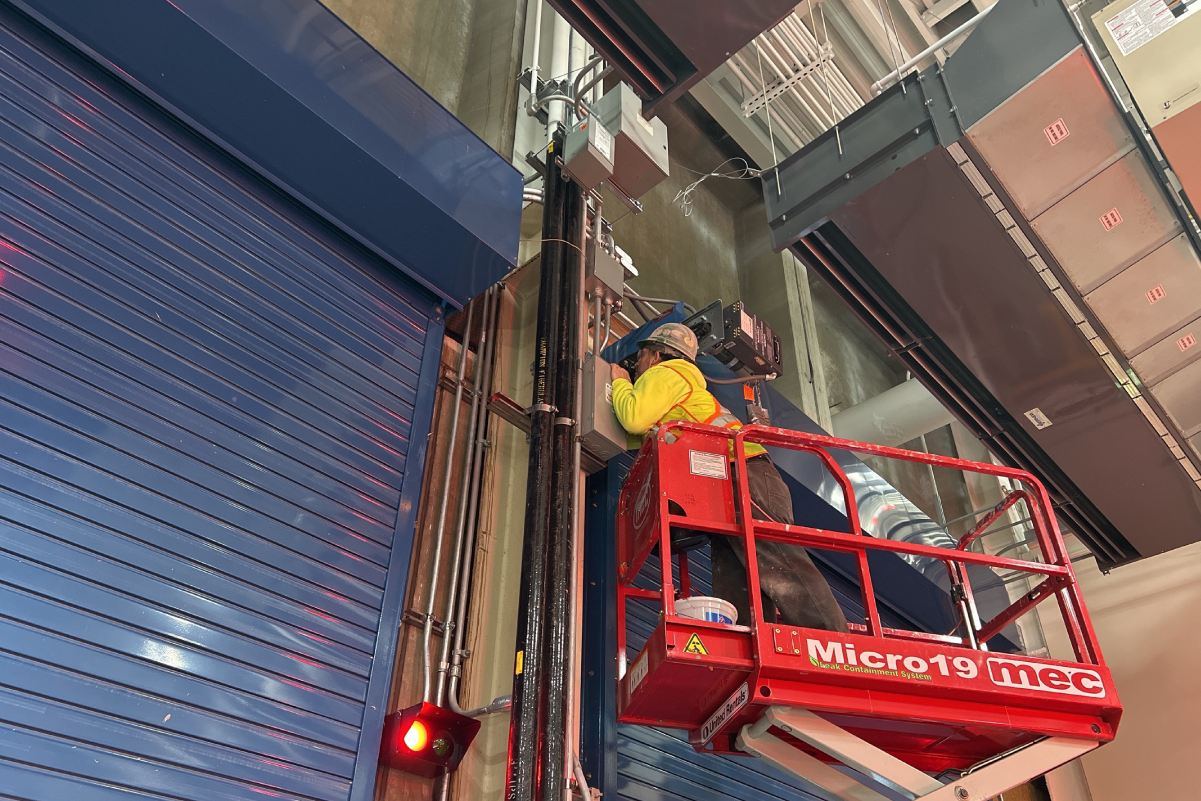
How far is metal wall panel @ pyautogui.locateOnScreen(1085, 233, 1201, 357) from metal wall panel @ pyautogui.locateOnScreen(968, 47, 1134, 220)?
3.36 ft

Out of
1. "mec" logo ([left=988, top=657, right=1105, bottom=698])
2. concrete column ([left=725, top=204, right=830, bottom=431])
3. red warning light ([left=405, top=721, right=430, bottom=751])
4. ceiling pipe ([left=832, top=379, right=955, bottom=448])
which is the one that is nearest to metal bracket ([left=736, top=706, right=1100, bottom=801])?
"mec" logo ([left=988, top=657, right=1105, bottom=698])

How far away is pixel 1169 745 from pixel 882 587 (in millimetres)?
4987

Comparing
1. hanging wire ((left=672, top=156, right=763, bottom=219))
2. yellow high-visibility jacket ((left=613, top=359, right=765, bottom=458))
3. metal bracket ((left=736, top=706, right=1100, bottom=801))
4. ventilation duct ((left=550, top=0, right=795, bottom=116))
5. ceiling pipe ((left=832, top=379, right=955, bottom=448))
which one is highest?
hanging wire ((left=672, top=156, right=763, bottom=219))

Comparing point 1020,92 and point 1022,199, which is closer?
point 1020,92

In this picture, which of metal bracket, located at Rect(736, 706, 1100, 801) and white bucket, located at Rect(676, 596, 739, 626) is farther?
white bucket, located at Rect(676, 596, 739, 626)

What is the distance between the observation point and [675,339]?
608 cm

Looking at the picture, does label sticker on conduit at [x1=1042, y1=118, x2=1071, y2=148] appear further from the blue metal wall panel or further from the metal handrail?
the blue metal wall panel

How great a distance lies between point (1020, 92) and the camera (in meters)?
5.71

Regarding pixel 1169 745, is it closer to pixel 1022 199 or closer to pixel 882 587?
pixel 882 587

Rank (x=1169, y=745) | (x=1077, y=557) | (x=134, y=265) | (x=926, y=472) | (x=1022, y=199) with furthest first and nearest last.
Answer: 1. (x=926, y=472)
2. (x=1077, y=557)
3. (x=1169, y=745)
4. (x=1022, y=199)
5. (x=134, y=265)

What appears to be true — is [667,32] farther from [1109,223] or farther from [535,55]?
[1109,223]

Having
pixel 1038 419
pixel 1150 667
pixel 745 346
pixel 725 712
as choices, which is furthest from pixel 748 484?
pixel 1150 667

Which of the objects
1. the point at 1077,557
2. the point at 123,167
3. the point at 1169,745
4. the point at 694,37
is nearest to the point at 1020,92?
the point at 694,37

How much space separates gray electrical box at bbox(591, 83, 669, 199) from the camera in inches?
278
